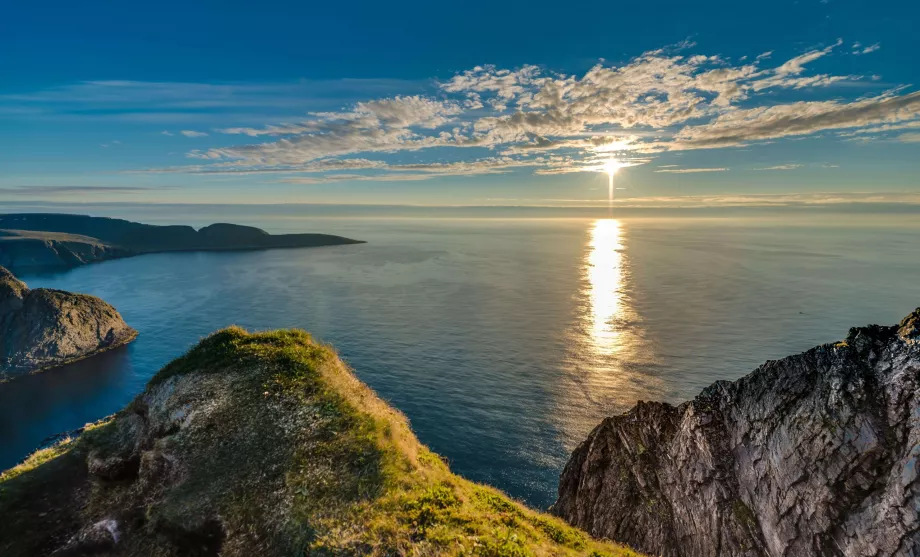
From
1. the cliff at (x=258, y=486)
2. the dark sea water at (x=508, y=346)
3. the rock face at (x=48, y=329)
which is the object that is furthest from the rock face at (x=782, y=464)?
the rock face at (x=48, y=329)

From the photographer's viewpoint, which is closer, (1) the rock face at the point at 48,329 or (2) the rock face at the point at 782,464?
(2) the rock face at the point at 782,464

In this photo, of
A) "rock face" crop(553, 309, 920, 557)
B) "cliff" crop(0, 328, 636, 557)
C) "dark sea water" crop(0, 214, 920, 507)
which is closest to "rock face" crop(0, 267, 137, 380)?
"dark sea water" crop(0, 214, 920, 507)

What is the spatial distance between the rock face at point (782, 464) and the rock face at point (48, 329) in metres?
148

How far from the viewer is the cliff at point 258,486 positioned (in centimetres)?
2022

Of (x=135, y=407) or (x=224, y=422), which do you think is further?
(x=135, y=407)

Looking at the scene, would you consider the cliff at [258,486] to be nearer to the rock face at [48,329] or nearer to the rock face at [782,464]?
the rock face at [782,464]

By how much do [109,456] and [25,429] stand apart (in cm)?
8455

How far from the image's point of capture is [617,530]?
29531 mm


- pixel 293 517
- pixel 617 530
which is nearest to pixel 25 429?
pixel 293 517

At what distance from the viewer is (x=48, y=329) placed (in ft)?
390

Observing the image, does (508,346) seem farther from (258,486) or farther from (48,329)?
(48,329)

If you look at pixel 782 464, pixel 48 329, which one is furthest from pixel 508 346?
pixel 48 329

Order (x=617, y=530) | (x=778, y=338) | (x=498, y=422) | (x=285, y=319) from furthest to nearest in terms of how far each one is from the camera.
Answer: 1. (x=285, y=319)
2. (x=778, y=338)
3. (x=498, y=422)
4. (x=617, y=530)

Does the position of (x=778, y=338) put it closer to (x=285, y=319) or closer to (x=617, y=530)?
(x=617, y=530)
